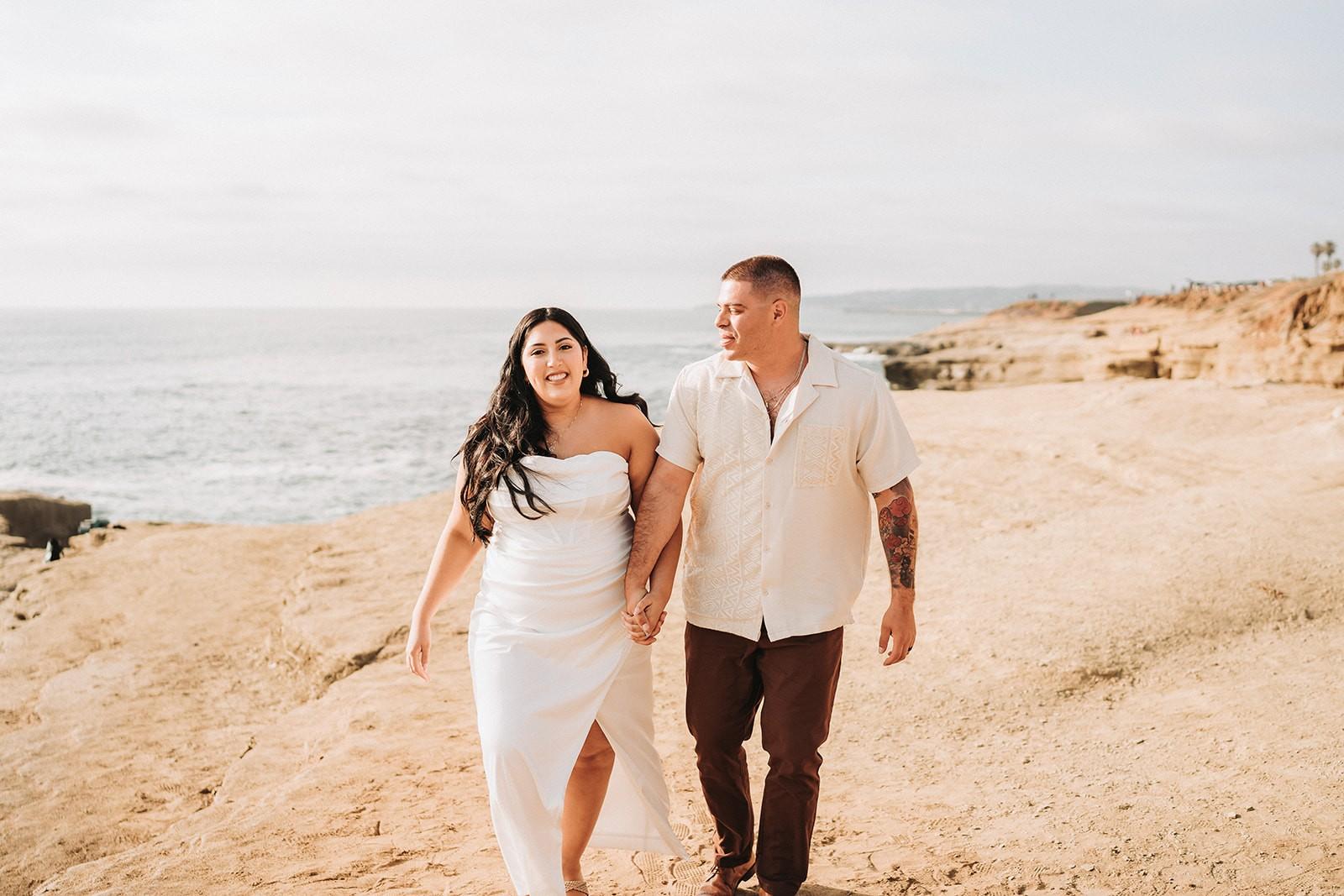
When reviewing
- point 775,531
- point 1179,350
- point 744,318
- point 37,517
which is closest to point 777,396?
point 744,318

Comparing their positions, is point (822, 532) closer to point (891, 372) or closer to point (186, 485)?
point (186, 485)

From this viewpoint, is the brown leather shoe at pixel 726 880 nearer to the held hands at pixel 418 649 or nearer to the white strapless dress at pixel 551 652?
A: the white strapless dress at pixel 551 652

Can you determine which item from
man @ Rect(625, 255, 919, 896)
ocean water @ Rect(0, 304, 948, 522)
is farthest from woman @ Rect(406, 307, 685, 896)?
ocean water @ Rect(0, 304, 948, 522)

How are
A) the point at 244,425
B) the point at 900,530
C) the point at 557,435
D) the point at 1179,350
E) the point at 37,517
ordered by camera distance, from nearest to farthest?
the point at 900,530 < the point at 557,435 < the point at 37,517 < the point at 1179,350 < the point at 244,425

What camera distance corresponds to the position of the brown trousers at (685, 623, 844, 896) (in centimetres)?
320

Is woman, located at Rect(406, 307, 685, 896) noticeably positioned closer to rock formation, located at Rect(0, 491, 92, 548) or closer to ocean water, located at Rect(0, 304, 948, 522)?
rock formation, located at Rect(0, 491, 92, 548)

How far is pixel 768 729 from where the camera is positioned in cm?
323

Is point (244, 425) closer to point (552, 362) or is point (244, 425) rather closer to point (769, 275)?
point (552, 362)

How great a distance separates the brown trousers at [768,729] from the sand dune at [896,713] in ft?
1.37

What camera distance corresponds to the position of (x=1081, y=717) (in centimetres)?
516

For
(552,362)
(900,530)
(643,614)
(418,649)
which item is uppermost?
(552,362)

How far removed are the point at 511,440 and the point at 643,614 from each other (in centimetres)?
74

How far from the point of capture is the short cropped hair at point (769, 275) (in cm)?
322

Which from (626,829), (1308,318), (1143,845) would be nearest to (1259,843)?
(1143,845)
